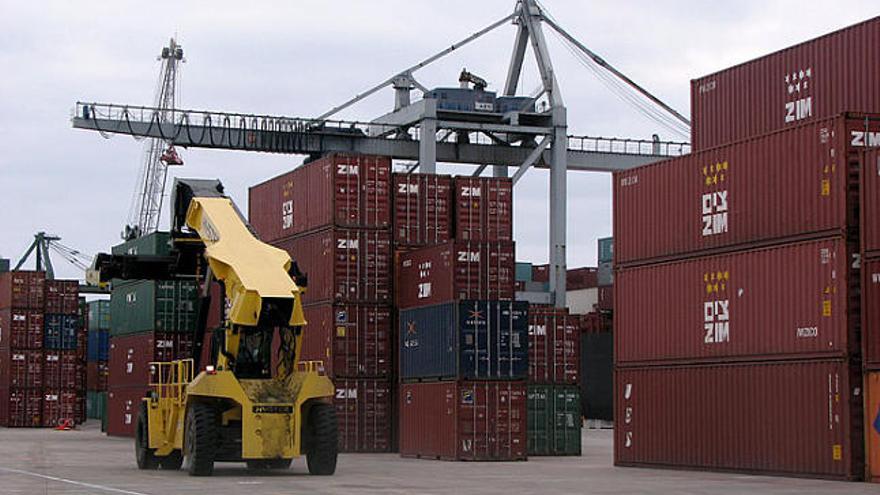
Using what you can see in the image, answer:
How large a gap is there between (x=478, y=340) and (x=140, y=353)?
2337cm

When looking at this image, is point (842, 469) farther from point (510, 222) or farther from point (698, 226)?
point (510, 222)

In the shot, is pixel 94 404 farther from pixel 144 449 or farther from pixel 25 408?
pixel 144 449

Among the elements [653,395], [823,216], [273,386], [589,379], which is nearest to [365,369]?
[653,395]

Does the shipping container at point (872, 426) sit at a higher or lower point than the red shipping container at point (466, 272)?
lower

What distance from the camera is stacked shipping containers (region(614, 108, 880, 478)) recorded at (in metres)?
27.8

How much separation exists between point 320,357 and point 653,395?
12448mm

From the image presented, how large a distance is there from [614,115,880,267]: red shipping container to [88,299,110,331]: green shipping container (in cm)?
6907

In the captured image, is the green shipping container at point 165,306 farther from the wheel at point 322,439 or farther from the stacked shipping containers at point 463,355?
the wheel at point 322,439

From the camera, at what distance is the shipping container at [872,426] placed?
27031 millimetres

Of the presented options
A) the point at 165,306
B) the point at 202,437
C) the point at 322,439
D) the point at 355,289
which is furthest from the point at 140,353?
the point at 202,437

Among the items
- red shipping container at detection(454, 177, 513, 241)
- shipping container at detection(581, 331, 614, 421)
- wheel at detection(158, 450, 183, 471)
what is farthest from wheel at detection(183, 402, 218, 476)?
shipping container at detection(581, 331, 614, 421)

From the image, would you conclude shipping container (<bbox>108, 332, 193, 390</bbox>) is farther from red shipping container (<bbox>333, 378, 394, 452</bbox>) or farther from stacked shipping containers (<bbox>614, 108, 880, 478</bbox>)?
stacked shipping containers (<bbox>614, 108, 880, 478</bbox>)

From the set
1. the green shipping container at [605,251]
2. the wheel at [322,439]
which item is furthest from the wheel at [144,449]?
the green shipping container at [605,251]

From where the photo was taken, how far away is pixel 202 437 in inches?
1091
